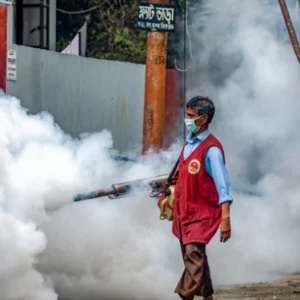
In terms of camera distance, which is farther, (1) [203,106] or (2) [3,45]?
(2) [3,45]

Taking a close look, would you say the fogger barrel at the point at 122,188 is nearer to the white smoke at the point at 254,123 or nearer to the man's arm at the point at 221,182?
the man's arm at the point at 221,182

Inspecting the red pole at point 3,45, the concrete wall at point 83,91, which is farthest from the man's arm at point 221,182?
the concrete wall at point 83,91

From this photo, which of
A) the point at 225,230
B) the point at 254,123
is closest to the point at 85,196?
the point at 225,230

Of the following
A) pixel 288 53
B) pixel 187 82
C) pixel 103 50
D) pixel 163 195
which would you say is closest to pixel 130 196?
pixel 163 195

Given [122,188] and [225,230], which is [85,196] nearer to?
[122,188]

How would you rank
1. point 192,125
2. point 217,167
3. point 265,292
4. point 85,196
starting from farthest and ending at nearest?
point 265,292
point 85,196
point 192,125
point 217,167

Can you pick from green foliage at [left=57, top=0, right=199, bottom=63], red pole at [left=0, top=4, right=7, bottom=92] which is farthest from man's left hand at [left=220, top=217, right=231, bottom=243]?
green foliage at [left=57, top=0, right=199, bottom=63]

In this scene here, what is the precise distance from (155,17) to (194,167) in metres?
5.41

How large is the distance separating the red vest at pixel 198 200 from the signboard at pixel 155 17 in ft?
17.2

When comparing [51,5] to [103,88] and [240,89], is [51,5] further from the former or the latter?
[240,89]

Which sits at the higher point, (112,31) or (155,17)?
(112,31)

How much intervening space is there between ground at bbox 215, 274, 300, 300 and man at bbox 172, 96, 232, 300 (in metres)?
1.38

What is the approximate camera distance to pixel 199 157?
665 centimetres

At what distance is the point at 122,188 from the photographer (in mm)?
7332
